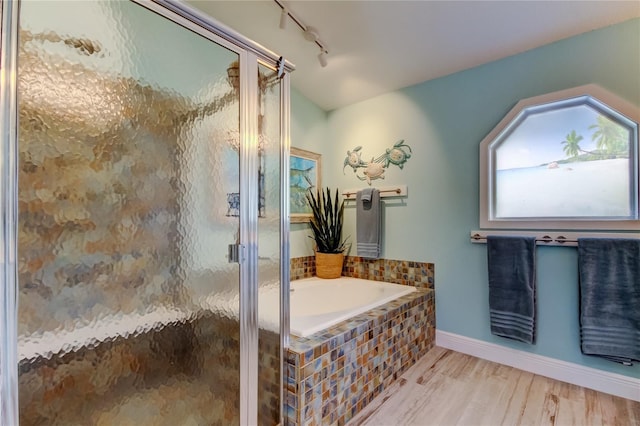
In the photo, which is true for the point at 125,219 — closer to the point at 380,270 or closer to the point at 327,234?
the point at 327,234

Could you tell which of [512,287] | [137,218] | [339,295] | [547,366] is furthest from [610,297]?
[137,218]

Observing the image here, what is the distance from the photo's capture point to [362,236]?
113 inches

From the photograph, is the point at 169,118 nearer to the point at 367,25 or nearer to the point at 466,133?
the point at 367,25

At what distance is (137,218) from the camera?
1005mm

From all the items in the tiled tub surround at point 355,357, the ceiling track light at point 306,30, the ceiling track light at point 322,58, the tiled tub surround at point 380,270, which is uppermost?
the ceiling track light at point 306,30

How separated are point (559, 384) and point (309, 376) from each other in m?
1.78

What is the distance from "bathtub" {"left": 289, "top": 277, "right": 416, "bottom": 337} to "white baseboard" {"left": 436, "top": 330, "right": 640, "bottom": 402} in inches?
22.1

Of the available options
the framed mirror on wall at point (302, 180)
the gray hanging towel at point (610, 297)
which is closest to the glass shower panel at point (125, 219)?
the framed mirror on wall at point (302, 180)

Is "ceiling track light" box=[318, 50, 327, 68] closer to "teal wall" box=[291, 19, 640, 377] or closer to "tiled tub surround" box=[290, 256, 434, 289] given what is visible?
"teal wall" box=[291, 19, 640, 377]

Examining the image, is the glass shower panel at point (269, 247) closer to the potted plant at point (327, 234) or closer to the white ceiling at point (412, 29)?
the white ceiling at point (412, 29)

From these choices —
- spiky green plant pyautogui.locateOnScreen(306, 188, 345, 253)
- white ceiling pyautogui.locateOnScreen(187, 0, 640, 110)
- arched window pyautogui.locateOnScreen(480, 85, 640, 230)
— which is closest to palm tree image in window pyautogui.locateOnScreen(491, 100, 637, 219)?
arched window pyautogui.locateOnScreen(480, 85, 640, 230)

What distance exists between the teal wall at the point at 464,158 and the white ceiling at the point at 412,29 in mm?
110

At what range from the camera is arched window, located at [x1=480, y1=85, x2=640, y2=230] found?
182cm

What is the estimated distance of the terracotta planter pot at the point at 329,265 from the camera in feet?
9.71
